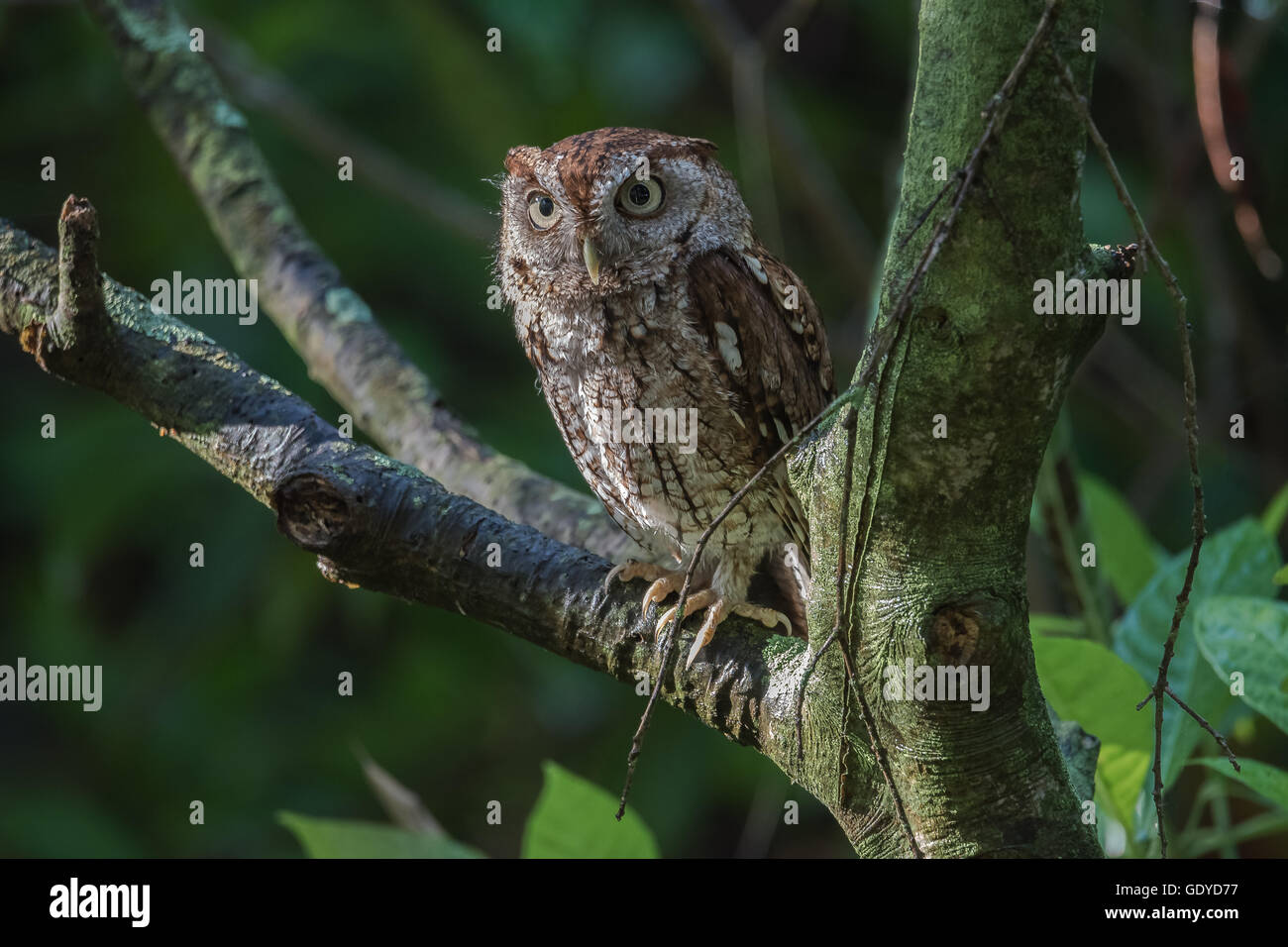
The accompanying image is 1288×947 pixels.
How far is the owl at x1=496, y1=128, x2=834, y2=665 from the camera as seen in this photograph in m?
2.04

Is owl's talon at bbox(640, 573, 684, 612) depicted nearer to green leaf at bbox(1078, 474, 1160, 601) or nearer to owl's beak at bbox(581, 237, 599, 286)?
owl's beak at bbox(581, 237, 599, 286)

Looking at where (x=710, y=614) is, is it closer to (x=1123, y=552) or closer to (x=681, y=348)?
(x=681, y=348)

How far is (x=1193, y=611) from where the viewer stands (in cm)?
176

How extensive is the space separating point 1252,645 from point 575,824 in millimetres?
1031

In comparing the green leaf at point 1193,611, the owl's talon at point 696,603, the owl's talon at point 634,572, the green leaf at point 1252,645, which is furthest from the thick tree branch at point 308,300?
the green leaf at point 1252,645

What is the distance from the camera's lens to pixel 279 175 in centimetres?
425

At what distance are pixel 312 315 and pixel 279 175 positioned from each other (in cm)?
215

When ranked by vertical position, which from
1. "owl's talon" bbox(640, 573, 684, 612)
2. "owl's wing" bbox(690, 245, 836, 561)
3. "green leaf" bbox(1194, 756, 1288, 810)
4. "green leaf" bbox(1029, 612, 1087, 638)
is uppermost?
"owl's wing" bbox(690, 245, 836, 561)

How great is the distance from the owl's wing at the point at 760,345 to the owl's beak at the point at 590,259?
0.57ft

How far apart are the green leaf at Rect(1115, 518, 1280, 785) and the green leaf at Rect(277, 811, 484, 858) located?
1.17 m

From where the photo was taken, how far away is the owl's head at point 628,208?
6.77 ft

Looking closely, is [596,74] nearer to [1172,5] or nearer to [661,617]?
[1172,5]

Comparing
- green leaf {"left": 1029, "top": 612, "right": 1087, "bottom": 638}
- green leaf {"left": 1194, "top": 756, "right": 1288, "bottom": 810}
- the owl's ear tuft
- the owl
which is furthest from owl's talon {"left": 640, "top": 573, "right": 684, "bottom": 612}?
the owl's ear tuft

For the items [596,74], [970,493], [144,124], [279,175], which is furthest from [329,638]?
[970,493]
